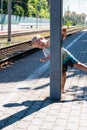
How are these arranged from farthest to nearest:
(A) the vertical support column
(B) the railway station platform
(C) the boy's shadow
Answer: (A) the vertical support column
(C) the boy's shadow
(B) the railway station platform

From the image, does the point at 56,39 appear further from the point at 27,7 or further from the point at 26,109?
the point at 27,7

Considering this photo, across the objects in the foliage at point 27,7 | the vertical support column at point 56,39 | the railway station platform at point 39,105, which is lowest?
the railway station platform at point 39,105

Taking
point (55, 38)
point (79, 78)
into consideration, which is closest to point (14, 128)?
point (55, 38)

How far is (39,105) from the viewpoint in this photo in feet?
24.0

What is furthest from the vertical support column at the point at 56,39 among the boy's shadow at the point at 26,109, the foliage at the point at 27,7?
the foliage at the point at 27,7

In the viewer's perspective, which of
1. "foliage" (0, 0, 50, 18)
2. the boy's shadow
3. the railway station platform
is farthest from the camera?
"foliage" (0, 0, 50, 18)

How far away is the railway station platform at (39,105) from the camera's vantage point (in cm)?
598

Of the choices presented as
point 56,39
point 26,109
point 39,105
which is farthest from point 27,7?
point 26,109

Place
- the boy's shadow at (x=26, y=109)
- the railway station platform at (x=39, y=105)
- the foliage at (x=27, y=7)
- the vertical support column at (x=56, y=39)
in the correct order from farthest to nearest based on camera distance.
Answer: the foliage at (x=27, y=7)
the vertical support column at (x=56, y=39)
the boy's shadow at (x=26, y=109)
the railway station platform at (x=39, y=105)

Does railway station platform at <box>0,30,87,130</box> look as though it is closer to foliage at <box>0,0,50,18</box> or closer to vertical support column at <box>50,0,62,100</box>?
vertical support column at <box>50,0,62,100</box>

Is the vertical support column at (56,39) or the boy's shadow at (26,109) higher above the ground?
the vertical support column at (56,39)

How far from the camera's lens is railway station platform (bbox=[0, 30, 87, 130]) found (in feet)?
19.6

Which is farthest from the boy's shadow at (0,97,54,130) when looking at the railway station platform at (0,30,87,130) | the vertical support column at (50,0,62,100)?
the vertical support column at (50,0,62,100)

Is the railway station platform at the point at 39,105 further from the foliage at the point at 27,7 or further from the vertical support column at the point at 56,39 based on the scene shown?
the foliage at the point at 27,7
